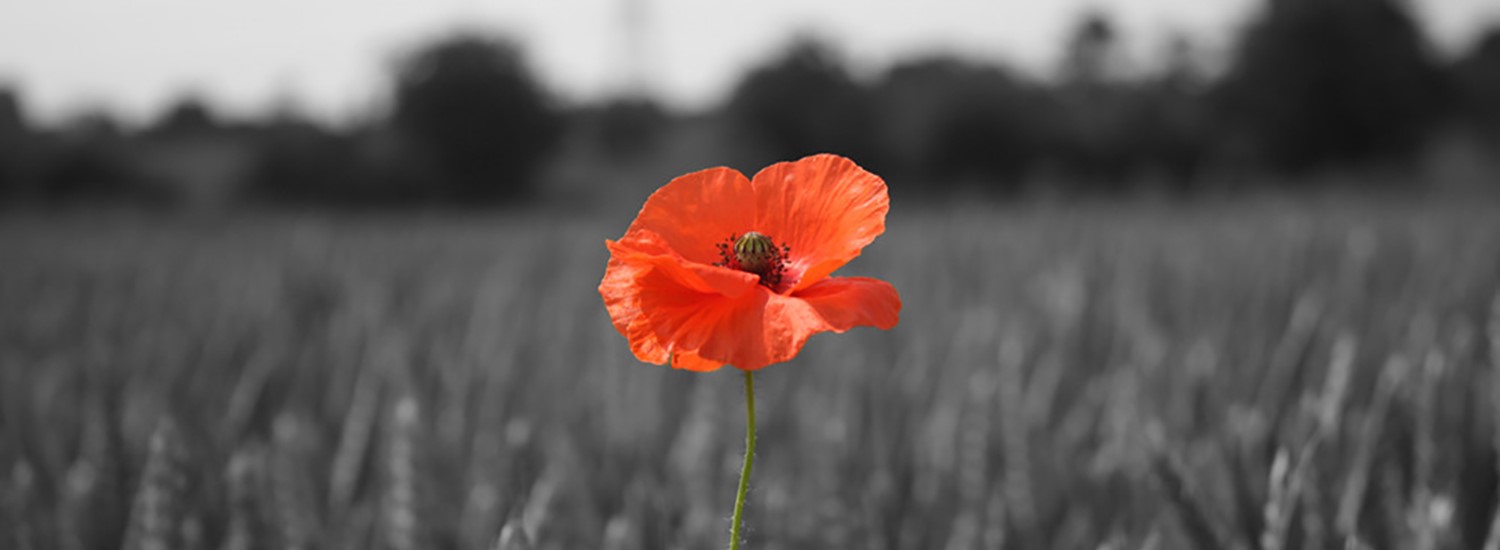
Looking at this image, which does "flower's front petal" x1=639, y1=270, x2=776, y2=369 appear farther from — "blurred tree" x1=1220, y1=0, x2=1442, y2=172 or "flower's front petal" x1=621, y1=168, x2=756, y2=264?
"blurred tree" x1=1220, y1=0, x2=1442, y2=172

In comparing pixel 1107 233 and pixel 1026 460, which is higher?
pixel 1026 460

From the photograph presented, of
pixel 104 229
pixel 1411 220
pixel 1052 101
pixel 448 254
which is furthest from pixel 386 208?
pixel 1411 220

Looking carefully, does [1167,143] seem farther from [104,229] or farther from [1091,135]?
[104,229]

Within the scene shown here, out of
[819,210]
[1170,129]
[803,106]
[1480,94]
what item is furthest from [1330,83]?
[819,210]

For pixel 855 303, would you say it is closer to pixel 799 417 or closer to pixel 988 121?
pixel 799 417

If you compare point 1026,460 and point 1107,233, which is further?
point 1107,233

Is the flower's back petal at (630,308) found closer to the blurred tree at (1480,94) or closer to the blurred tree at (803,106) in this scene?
the blurred tree at (803,106)

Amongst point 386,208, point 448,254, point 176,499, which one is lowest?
point 386,208

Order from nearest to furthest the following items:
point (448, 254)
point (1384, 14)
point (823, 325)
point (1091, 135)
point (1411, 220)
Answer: point (823, 325), point (1411, 220), point (448, 254), point (1384, 14), point (1091, 135)
